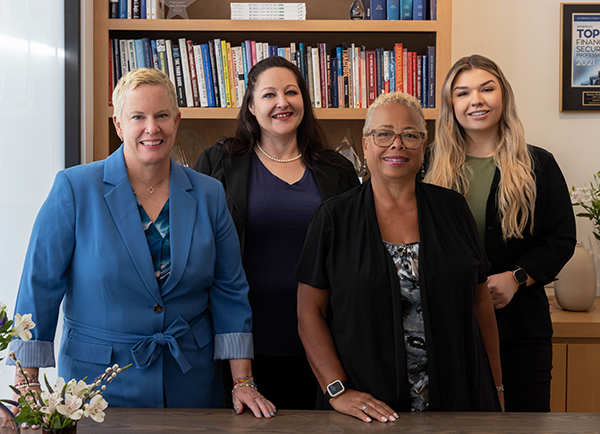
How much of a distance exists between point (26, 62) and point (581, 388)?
2761mm

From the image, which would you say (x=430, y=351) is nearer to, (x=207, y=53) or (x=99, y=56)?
(x=207, y=53)

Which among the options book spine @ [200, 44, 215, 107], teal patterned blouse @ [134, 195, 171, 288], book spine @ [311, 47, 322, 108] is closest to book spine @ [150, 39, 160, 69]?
book spine @ [200, 44, 215, 107]

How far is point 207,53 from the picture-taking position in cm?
269

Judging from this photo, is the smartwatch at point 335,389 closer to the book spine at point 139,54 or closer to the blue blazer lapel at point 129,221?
the blue blazer lapel at point 129,221

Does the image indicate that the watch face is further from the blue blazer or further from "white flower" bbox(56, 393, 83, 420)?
"white flower" bbox(56, 393, 83, 420)

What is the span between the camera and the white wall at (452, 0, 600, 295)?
301cm

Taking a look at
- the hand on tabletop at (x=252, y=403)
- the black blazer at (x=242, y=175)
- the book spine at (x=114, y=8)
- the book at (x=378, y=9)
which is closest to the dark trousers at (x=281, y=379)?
the black blazer at (x=242, y=175)

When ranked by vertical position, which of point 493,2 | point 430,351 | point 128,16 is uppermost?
point 493,2

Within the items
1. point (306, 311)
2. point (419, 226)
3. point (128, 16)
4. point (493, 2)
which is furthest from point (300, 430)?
point (493, 2)

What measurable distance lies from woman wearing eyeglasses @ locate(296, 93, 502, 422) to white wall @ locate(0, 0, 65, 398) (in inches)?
43.6

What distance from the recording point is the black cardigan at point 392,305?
4.67 ft

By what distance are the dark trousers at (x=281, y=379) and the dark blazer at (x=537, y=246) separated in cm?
72

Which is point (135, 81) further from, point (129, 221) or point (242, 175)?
point (242, 175)

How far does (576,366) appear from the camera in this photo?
100.0 inches
